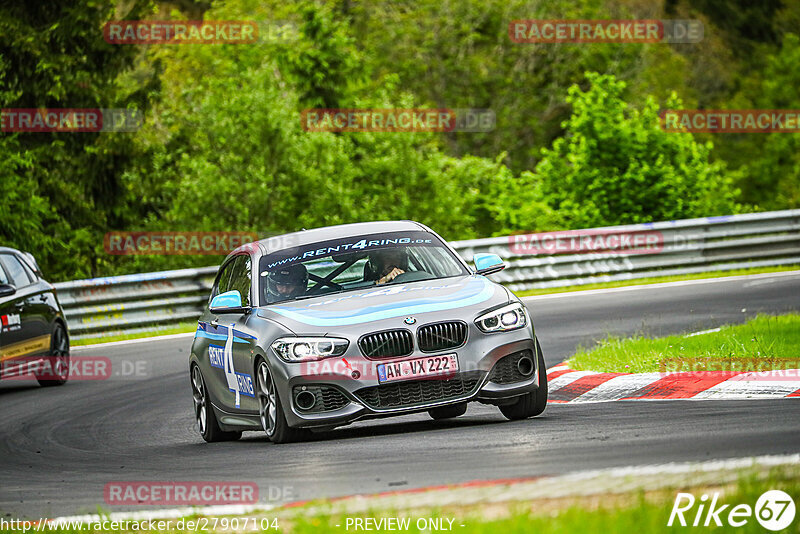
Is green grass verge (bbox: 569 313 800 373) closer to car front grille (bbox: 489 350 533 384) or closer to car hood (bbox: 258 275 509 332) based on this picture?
car front grille (bbox: 489 350 533 384)

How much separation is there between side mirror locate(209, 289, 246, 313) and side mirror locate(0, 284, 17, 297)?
17.6 feet

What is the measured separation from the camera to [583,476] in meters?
6.09

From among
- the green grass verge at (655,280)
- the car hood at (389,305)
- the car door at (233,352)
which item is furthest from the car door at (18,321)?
the green grass verge at (655,280)

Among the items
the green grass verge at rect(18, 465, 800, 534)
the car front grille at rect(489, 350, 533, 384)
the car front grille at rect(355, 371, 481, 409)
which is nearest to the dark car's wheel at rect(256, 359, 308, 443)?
the car front grille at rect(355, 371, 481, 409)

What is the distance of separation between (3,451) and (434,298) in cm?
397

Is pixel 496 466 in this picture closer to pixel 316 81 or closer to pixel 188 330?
pixel 188 330

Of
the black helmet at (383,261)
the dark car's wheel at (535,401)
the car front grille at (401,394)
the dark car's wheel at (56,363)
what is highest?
the black helmet at (383,261)

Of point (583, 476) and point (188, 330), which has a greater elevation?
point (583, 476)

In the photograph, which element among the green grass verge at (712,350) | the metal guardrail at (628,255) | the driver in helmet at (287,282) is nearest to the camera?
the driver in helmet at (287,282)

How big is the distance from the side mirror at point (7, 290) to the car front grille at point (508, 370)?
24.4 feet

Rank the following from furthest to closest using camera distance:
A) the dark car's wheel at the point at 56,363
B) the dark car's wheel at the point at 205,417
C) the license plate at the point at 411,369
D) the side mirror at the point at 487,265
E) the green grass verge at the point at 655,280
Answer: the green grass verge at the point at 655,280 → the dark car's wheel at the point at 56,363 → the dark car's wheel at the point at 205,417 → the side mirror at the point at 487,265 → the license plate at the point at 411,369

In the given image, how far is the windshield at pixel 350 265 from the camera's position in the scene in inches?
386

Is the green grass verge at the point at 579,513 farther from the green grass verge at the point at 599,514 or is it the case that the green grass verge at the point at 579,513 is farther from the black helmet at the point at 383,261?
the black helmet at the point at 383,261

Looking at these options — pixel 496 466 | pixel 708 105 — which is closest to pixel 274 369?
pixel 496 466
